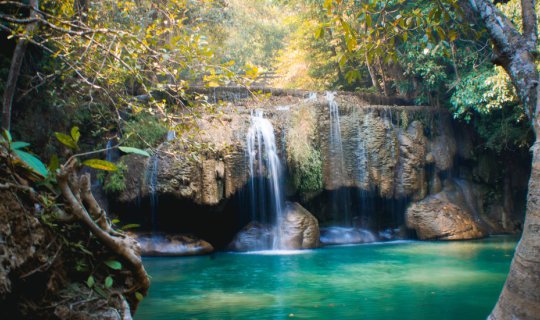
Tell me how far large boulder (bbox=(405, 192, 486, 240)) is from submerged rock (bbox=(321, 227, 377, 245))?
147 centimetres

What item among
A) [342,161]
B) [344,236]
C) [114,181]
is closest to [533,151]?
[114,181]

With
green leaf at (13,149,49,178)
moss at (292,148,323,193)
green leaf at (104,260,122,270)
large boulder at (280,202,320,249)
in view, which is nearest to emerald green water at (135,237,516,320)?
large boulder at (280,202,320,249)

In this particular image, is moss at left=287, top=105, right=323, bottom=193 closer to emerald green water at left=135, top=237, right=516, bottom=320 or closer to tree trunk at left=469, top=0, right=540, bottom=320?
emerald green water at left=135, top=237, right=516, bottom=320

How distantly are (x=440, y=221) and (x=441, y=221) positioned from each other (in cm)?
3

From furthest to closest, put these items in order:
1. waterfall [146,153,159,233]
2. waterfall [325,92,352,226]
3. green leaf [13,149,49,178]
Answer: waterfall [325,92,352,226]
waterfall [146,153,159,233]
green leaf [13,149,49,178]

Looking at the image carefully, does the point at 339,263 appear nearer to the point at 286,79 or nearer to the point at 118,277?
the point at 118,277

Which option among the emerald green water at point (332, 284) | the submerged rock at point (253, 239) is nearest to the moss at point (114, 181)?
the emerald green water at point (332, 284)

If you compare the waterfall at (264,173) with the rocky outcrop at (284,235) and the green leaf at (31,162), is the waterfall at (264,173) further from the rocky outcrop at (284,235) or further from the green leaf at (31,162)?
the green leaf at (31,162)

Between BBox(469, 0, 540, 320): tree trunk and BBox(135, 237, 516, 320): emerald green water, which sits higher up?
BBox(469, 0, 540, 320): tree trunk

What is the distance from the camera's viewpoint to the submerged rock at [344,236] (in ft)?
45.0

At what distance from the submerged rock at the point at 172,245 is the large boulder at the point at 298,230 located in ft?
6.95

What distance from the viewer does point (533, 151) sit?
11.6ft

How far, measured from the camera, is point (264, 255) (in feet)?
37.1

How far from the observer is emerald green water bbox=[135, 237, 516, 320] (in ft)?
19.0
